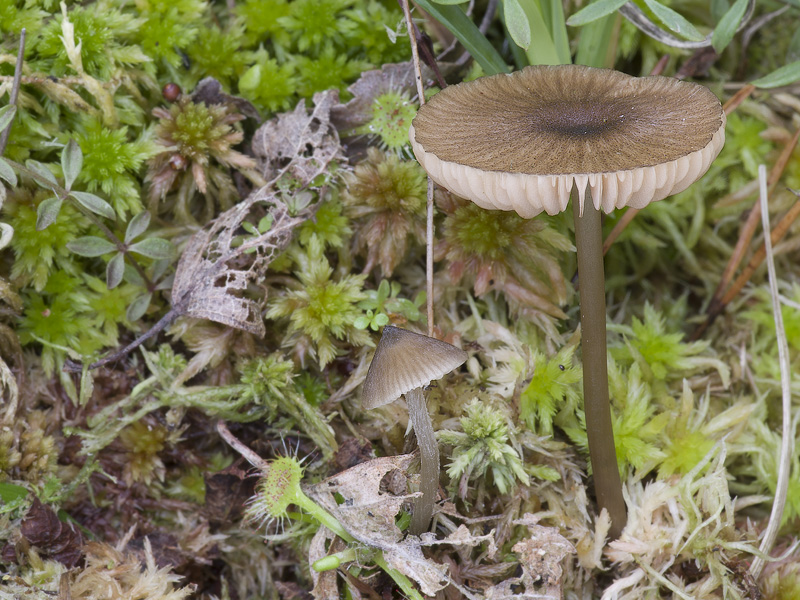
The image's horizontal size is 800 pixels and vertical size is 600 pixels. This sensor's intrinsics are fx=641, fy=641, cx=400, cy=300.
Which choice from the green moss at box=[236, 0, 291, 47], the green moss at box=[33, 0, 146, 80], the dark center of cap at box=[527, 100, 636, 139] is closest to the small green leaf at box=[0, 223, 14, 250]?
the green moss at box=[33, 0, 146, 80]

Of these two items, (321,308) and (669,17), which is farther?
(321,308)

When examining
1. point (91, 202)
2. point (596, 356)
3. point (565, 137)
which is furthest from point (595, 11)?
point (91, 202)

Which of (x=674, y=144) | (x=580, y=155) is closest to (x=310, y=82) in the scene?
(x=580, y=155)

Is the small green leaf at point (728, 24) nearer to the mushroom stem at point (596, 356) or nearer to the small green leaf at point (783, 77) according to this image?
the small green leaf at point (783, 77)

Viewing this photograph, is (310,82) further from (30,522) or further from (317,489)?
(30,522)

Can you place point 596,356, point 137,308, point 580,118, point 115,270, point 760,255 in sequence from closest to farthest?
point 580,118, point 596,356, point 115,270, point 137,308, point 760,255

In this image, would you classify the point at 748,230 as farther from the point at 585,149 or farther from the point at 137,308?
the point at 137,308
